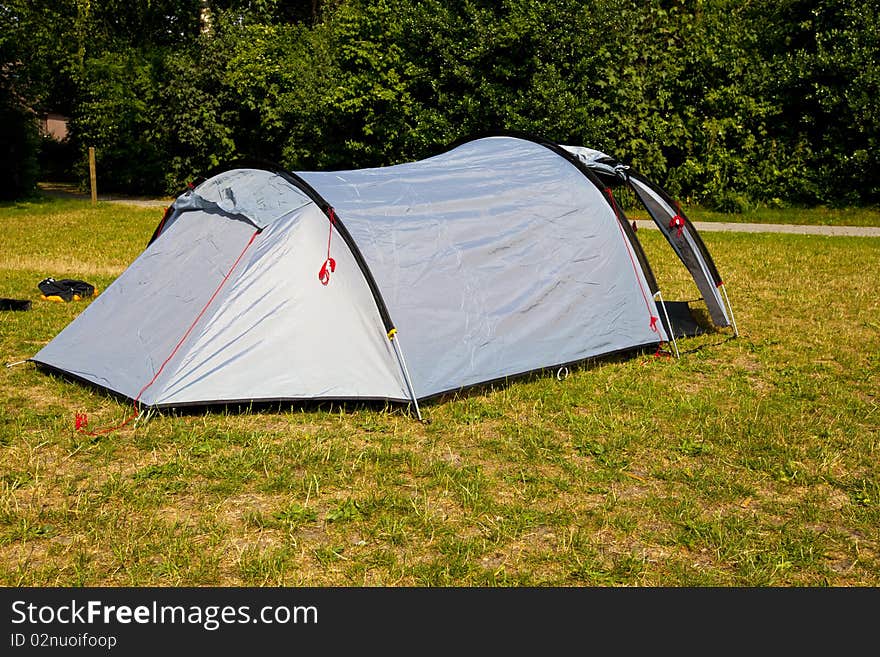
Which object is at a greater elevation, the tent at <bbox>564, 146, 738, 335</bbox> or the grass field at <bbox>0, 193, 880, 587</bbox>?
the tent at <bbox>564, 146, 738, 335</bbox>

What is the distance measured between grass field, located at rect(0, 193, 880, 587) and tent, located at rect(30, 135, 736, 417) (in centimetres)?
22

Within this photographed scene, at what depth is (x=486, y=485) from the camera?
16.3 ft

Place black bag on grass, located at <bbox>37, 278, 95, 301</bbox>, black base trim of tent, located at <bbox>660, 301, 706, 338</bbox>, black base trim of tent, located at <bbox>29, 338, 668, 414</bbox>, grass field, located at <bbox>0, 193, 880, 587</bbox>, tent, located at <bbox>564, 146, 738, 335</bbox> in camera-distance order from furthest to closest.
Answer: black bag on grass, located at <bbox>37, 278, 95, 301</bbox> → black base trim of tent, located at <bbox>660, 301, 706, 338</bbox> → tent, located at <bbox>564, 146, 738, 335</bbox> → black base trim of tent, located at <bbox>29, 338, 668, 414</bbox> → grass field, located at <bbox>0, 193, 880, 587</bbox>

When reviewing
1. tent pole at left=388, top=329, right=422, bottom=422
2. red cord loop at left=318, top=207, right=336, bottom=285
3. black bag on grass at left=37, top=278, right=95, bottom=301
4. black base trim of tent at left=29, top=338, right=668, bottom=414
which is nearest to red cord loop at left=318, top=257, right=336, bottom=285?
red cord loop at left=318, top=207, right=336, bottom=285

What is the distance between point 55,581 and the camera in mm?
3926

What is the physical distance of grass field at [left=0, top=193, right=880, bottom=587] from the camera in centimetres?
411

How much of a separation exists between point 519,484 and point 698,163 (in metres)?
13.9

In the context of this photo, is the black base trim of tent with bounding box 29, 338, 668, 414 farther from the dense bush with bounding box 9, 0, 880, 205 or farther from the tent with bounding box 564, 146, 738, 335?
the dense bush with bounding box 9, 0, 880, 205

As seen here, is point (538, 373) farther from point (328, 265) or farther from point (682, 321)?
point (682, 321)

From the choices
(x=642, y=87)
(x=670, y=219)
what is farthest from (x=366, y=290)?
(x=642, y=87)

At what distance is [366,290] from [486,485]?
1.73 metres

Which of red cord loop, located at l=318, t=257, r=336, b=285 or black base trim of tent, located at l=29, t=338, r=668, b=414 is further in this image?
red cord loop, located at l=318, t=257, r=336, b=285

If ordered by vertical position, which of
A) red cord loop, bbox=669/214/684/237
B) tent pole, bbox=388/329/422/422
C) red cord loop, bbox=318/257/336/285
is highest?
red cord loop, bbox=669/214/684/237

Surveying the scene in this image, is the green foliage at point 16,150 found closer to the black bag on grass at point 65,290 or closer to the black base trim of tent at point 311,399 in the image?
the black bag on grass at point 65,290
